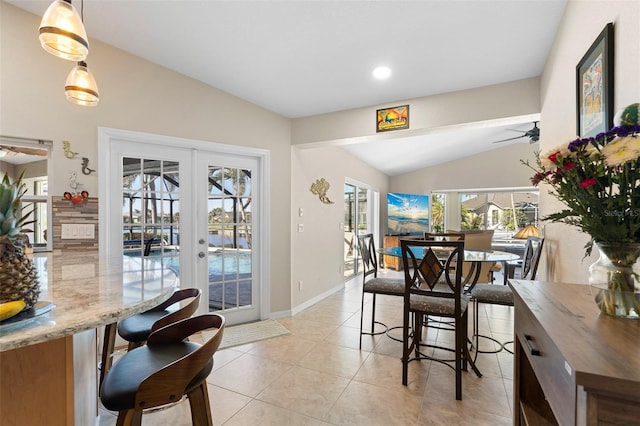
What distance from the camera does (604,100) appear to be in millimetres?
1352

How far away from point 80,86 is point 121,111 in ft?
3.21

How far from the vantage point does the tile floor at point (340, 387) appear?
189 centimetres

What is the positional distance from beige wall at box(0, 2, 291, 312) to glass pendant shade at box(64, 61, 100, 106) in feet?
2.56

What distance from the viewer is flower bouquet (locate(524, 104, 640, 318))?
2.67ft

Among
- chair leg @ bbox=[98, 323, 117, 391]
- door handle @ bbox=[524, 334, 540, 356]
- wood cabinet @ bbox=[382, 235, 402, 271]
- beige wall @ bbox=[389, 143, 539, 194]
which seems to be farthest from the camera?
beige wall @ bbox=[389, 143, 539, 194]

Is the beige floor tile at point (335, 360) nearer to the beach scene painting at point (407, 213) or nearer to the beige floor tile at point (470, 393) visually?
the beige floor tile at point (470, 393)

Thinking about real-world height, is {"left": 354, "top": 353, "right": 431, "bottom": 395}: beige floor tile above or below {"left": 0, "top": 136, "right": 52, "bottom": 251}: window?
below

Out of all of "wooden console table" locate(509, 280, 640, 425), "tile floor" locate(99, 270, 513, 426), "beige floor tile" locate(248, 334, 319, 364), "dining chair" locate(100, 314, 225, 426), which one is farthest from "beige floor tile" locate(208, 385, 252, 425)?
"wooden console table" locate(509, 280, 640, 425)

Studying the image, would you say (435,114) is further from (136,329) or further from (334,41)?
(136,329)

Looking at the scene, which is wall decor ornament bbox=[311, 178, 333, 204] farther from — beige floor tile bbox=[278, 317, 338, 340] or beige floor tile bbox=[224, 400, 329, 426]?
beige floor tile bbox=[224, 400, 329, 426]

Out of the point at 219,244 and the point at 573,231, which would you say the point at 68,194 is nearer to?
the point at 219,244

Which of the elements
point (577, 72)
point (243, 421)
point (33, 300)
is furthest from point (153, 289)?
point (577, 72)

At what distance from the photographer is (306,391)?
217 centimetres

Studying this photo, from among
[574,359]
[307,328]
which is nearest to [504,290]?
[307,328]
